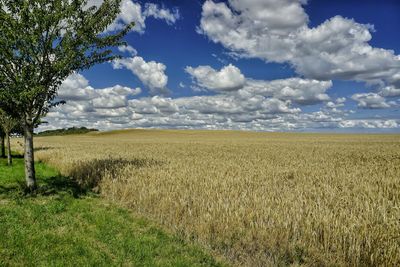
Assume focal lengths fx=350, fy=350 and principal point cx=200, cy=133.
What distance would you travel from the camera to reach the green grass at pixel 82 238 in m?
8.59

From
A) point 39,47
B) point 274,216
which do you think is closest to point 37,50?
point 39,47

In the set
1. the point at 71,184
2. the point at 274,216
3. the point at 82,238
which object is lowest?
the point at 82,238

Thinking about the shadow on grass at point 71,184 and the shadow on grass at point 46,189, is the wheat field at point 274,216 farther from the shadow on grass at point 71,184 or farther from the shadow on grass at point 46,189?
the shadow on grass at point 46,189

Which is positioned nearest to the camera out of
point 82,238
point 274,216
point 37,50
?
point 274,216

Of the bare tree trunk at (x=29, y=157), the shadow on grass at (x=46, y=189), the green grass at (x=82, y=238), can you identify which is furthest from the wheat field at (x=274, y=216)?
the bare tree trunk at (x=29, y=157)

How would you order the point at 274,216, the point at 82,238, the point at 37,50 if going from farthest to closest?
the point at 37,50 → the point at 82,238 → the point at 274,216

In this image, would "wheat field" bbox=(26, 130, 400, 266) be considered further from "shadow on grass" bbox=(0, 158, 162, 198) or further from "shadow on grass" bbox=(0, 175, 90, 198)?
"shadow on grass" bbox=(0, 175, 90, 198)

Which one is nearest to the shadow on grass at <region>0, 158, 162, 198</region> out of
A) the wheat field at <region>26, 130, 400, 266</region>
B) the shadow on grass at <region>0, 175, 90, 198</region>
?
the shadow on grass at <region>0, 175, 90, 198</region>

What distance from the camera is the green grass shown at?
859 centimetres

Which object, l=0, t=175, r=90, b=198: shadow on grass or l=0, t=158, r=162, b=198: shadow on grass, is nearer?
l=0, t=175, r=90, b=198: shadow on grass

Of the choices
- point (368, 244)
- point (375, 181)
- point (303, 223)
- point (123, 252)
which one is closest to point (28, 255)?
point (123, 252)

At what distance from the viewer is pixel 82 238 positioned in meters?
10.2

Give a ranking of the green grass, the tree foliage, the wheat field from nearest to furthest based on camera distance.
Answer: the wheat field → the green grass → the tree foliage

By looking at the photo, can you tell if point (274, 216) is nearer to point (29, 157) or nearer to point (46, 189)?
point (46, 189)
